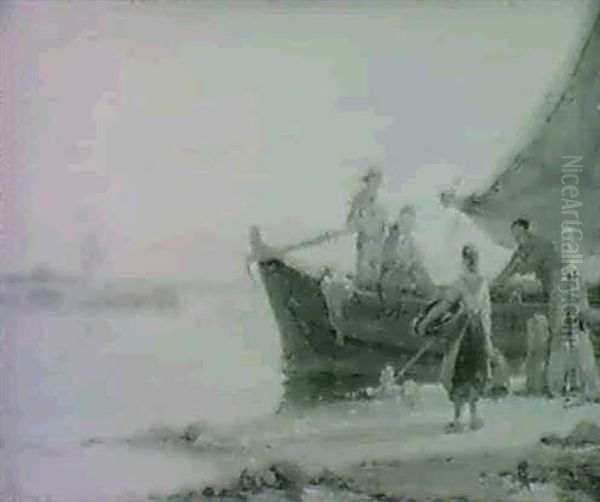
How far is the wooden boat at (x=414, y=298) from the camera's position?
143cm

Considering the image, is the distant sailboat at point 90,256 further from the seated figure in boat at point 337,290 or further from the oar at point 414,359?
the oar at point 414,359

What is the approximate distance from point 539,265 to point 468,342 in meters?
0.15

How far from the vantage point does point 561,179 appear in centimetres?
144

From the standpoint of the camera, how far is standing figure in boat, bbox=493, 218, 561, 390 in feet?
4.68

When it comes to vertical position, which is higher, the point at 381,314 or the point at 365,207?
the point at 365,207

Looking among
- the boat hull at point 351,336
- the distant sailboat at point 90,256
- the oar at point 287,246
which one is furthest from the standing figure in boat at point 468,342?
the distant sailboat at point 90,256

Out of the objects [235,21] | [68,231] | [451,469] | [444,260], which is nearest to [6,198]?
[68,231]

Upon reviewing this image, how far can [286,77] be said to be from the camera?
4.75ft

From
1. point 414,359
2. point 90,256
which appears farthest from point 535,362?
point 90,256

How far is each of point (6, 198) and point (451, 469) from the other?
75 centimetres

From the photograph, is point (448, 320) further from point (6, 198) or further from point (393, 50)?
point (6, 198)

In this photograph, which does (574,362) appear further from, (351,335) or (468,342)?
(351,335)

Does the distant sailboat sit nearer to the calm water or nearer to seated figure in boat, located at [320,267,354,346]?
the calm water

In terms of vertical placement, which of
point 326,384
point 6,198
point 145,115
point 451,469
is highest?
point 145,115
